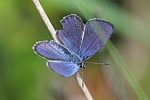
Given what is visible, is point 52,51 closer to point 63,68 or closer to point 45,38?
point 63,68

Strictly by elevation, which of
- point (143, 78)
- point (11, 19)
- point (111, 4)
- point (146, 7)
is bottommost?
point (143, 78)

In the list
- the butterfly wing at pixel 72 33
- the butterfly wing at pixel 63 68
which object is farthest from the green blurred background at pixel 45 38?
the butterfly wing at pixel 63 68

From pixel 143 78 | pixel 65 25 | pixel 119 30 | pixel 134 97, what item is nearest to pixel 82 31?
pixel 65 25

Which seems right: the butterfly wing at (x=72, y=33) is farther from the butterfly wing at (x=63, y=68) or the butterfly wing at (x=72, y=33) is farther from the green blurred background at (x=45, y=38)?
the green blurred background at (x=45, y=38)

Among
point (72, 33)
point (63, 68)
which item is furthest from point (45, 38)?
point (63, 68)

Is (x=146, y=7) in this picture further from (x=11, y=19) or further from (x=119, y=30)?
(x=11, y=19)

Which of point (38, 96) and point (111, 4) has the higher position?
point (111, 4)

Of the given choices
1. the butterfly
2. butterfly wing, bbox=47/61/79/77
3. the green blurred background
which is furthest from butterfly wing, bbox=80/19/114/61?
the green blurred background
